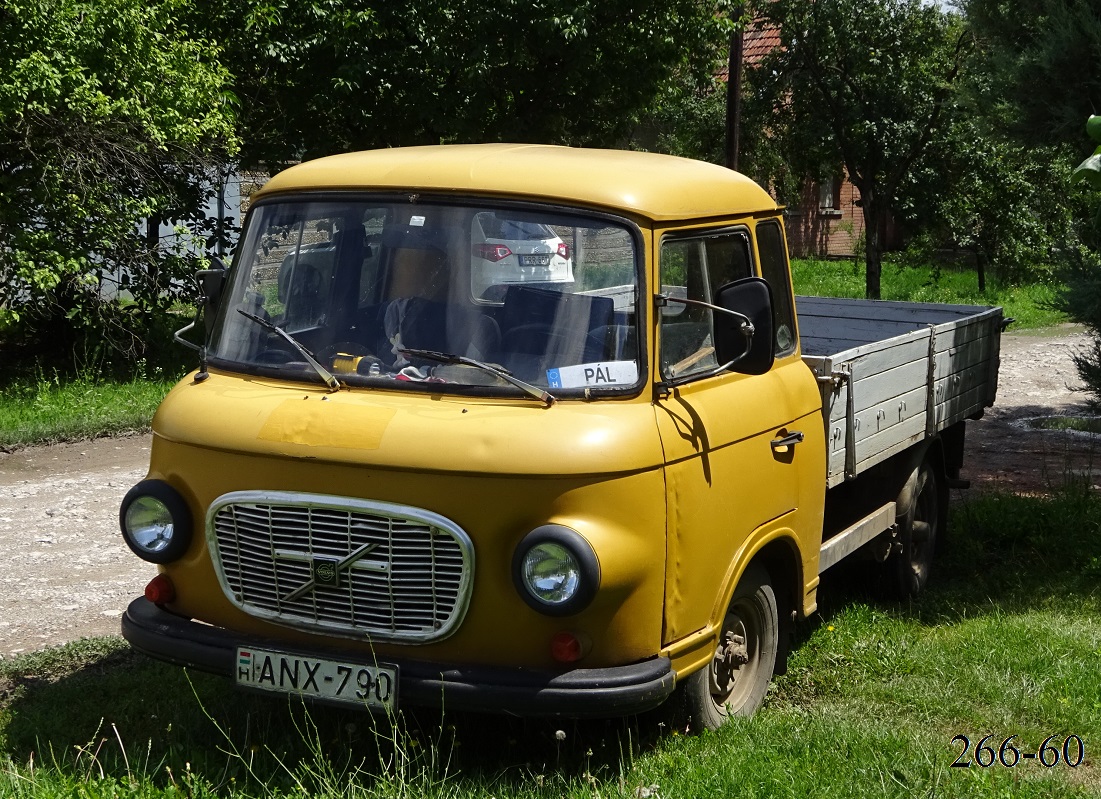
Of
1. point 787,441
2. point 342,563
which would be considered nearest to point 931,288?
point 787,441

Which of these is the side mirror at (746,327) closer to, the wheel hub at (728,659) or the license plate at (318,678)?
the wheel hub at (728,659)

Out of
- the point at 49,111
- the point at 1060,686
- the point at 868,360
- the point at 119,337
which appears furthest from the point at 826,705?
the point at 119,337

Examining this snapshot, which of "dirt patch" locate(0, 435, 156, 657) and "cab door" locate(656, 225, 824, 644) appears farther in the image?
"dirt patch" locate(0, 435, 156, 657)

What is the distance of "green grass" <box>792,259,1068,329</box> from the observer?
2327 cm

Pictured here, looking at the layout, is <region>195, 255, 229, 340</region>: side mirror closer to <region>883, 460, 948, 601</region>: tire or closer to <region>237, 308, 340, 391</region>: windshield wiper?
<region>237, 308, 340, 391</region>: windshield wiper

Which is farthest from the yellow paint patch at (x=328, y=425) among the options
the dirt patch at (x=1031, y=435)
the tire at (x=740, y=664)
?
the dirt patch at (x=1031, y=435)

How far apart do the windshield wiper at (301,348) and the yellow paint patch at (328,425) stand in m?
0.14

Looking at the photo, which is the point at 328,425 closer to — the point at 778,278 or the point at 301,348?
the point at 301,348

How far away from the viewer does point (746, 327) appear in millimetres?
4543

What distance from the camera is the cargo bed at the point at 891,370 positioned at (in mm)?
5914

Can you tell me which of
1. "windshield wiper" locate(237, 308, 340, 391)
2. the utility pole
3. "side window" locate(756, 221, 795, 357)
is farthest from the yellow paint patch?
the utility pole

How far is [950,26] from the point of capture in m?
18.8

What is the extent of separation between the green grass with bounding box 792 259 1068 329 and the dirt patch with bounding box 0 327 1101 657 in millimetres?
8534

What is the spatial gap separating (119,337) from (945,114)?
39.8 ft
